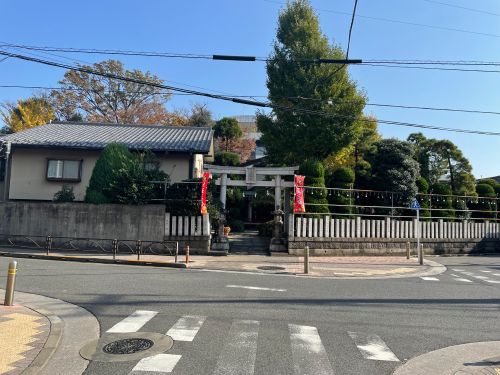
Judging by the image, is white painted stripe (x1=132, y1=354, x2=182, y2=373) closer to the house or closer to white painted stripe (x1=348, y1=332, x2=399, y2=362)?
white painted stripe (x1=348, y1=332, x2=399, y2=362)

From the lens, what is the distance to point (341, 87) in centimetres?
2077

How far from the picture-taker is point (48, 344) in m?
5.47

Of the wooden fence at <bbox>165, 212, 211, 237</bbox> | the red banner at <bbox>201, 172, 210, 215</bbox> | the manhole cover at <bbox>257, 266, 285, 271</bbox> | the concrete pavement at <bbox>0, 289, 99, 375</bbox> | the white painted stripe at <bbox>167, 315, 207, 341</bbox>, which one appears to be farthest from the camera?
the wooden fence at <bbox>165, 212, 211, 237</bbox>

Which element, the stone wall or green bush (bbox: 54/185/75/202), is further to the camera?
green bush (bbox: 54/185/75/202)

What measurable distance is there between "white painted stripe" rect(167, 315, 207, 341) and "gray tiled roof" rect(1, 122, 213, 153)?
14008 millimetres

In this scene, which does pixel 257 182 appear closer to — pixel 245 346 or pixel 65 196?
pixel 65 196

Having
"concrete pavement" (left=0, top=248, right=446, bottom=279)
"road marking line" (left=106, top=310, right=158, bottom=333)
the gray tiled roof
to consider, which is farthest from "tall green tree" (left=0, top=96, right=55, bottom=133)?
"road marking line" (left=106, top=310, right=158, bottom=333)

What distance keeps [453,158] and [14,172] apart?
2785cm

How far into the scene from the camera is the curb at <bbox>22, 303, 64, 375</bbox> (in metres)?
4.65

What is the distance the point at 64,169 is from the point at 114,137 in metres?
3.36

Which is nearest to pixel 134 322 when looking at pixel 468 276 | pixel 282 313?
pixel 282 313

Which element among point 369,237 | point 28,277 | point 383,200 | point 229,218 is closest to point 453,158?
point 383,200

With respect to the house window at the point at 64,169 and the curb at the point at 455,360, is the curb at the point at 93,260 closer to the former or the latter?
the house window at the point at 64,169

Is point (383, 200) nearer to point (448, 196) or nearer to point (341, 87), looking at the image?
point (448, 196)
